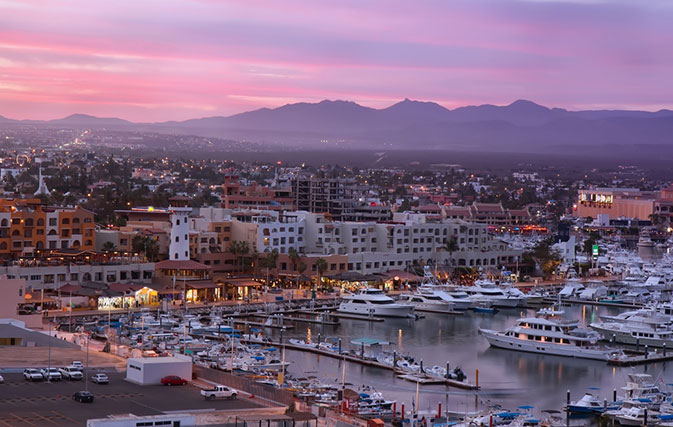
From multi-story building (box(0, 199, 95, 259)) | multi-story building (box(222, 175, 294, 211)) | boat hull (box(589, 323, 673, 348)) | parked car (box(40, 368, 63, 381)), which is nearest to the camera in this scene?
parked car (box(40, 368, 63, 381))

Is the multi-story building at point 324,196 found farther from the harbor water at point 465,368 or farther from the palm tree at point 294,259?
the harbor water at point 465,368

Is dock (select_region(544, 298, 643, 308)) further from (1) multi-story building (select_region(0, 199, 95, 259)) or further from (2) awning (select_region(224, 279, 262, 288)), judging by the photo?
(1) multi-story building (select_region(0, 199, 95, 259))

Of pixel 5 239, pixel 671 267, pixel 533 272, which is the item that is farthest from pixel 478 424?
pixel 671 267

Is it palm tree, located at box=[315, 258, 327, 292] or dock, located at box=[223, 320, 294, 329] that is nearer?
dock, located at box=[223, 320, 294, 329]

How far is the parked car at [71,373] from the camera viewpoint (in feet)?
90.0

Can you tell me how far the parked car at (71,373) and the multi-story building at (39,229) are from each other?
23.5 m

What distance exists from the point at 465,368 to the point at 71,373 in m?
14.6

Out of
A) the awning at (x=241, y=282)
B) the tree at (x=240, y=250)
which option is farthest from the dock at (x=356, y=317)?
the tree at (x=240, y=250)

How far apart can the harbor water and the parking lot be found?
762 centimetres

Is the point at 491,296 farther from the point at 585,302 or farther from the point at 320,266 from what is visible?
the point at 320,266

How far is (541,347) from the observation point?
137 feet

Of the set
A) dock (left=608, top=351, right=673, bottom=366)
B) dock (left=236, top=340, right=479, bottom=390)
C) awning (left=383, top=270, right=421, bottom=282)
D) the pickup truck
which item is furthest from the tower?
the pickup truck

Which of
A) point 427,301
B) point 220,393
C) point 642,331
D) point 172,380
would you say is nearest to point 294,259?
point 427,301

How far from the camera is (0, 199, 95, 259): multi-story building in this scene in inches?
1999
